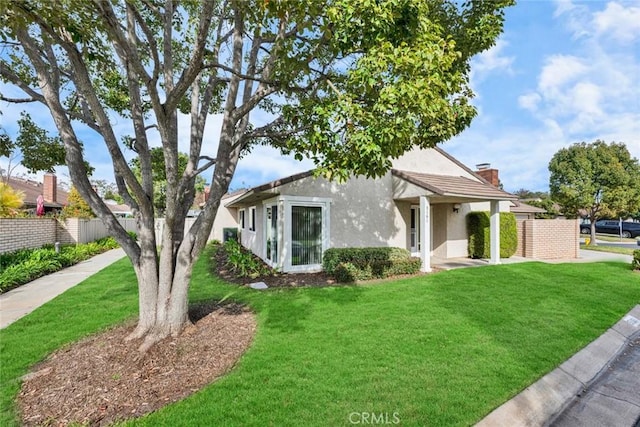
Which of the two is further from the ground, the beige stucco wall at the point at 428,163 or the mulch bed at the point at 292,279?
the beige stucco wall at the point at 428,163

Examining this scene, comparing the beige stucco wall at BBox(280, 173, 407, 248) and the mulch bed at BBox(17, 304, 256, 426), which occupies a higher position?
the beige stucco wall at BBox(280, 173, 407, 248)

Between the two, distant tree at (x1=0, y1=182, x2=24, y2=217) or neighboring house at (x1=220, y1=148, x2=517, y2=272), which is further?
distant tree at (x1=0, y1=182, x2=24, y2=217)

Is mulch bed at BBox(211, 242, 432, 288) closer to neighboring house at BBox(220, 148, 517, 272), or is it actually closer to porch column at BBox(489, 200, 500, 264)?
neighboring house at BBox(220, 148, 517, 272)

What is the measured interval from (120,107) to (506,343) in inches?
358

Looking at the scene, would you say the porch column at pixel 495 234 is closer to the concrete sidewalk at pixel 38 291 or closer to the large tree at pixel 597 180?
the large tree at pixel 597 180

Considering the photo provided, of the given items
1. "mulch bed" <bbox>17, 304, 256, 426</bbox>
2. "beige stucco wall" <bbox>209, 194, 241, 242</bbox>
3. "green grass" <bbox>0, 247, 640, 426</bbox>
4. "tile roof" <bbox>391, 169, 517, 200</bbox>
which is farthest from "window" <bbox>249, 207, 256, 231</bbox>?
"mulch bed" <bbox>17, 304, 256, 426</bbox>

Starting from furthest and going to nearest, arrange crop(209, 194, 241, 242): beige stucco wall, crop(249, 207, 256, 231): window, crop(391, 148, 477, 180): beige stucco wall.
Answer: crop(209, 194, 241, 242): beige stucco wall < crop(249, 207, 256, 231): window < crop(391, 148, 477, 180): beige stucco wall

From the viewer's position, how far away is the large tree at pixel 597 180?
21.0 metres

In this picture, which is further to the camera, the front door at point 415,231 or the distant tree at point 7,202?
the front door at point 415,231

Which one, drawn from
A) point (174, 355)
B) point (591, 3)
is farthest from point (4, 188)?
point (591, 3)

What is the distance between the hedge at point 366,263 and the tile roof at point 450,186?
101 inches

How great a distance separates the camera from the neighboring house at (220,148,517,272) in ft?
35.5

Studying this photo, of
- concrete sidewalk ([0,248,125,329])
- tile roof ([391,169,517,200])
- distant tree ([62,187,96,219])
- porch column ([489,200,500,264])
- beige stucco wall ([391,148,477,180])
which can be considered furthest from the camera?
distant tree ([62,187,96,219])

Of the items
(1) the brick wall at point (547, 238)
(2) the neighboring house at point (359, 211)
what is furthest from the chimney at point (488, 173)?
(2) the neighboring house at point (359, 211)
